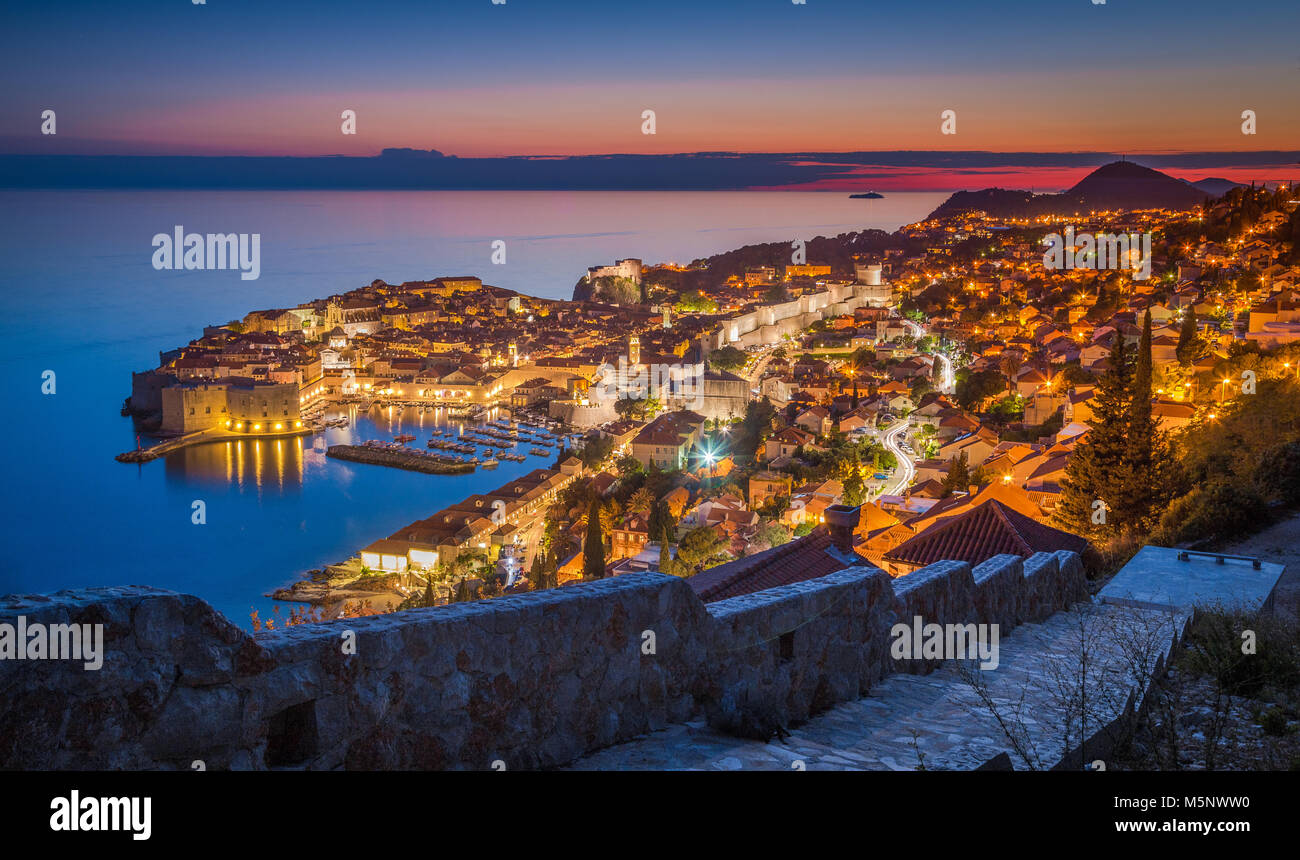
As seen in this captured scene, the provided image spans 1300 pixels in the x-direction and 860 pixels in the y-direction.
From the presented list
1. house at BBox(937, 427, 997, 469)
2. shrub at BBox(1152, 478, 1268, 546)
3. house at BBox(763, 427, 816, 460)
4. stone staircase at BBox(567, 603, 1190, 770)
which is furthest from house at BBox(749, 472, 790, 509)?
stone staircase at BBox(567, 603, 1190, 770)

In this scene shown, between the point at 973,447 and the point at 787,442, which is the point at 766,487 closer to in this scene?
the point at 787,442

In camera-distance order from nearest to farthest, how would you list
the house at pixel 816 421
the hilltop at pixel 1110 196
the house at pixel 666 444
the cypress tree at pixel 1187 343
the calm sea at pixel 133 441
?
the cypress tree at pixel 1187 343
the calm sea at pixel 133 441
the house at pixel 816 421
the house at pixel 666 444
the hilltop at pixel 1110 196

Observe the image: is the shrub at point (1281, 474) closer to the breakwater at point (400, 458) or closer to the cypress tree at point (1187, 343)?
the cypress tree at point (1187, 343)

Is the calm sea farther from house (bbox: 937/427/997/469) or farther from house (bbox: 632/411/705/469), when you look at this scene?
house (bbox: 937/427/997/469)

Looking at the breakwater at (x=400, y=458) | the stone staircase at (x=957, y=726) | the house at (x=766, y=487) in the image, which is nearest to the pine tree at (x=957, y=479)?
the house at (x=766, y=487)

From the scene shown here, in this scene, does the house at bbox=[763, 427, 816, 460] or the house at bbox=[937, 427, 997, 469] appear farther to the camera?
the house at bbox=[763, 427, 816, 460]
